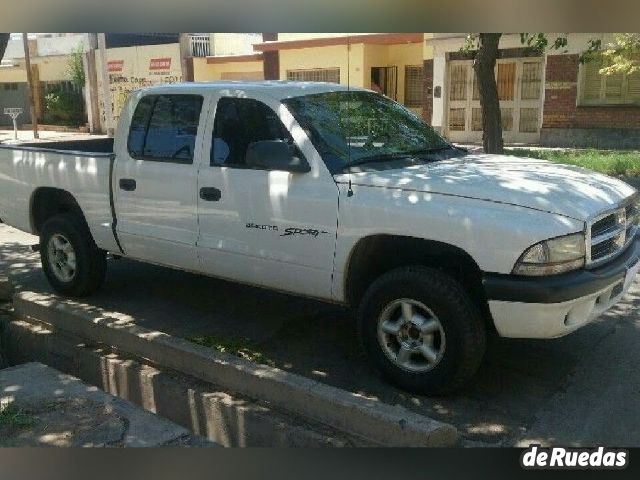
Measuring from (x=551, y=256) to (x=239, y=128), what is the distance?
2.38 metres

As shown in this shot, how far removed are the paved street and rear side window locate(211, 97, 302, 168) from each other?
139cm

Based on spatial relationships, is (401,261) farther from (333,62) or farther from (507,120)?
(507,120)

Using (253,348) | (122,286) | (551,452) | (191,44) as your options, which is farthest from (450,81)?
(551,452)

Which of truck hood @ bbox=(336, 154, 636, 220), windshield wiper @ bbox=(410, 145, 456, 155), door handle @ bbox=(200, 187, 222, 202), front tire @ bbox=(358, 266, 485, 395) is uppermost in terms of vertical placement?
windshield wiper @ bbox=(410, 145, 456, 155)

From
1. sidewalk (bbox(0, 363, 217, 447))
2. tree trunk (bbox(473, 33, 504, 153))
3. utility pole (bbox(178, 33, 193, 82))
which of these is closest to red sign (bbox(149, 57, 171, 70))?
utility pole (bbox(178, 33, 193, 82))

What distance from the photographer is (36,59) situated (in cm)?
2984

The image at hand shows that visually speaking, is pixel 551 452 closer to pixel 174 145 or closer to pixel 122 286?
pixel 174 145

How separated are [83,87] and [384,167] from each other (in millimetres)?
25784

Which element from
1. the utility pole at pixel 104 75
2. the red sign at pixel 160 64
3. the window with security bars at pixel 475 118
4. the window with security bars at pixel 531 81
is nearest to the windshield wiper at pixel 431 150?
the window with security bars at pixel 475 118

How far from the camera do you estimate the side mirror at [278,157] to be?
163 inches

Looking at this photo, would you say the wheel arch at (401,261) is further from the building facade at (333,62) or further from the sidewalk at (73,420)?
the building facade at (333,62)

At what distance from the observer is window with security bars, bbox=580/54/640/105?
1603cm

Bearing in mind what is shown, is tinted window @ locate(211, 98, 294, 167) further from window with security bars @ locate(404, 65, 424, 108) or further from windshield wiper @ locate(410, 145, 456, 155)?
window with security bars @ locate(404, 65, 424, 108)

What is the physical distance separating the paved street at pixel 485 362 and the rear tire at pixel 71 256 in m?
0.26
